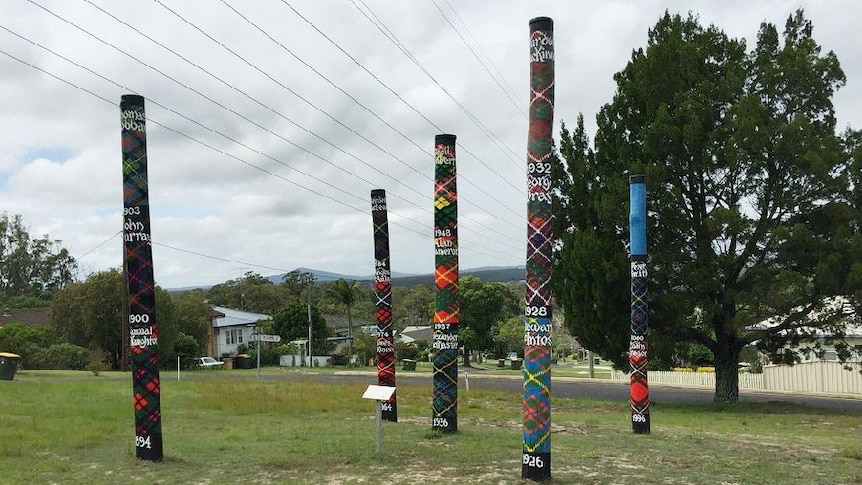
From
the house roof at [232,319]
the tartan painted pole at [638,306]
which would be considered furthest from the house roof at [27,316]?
the tartan painted pole at [638,306]

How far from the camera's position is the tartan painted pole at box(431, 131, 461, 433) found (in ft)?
47.5

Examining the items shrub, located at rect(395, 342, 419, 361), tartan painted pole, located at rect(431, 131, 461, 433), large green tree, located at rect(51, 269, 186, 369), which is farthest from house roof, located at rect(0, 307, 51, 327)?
tartan painted pole, located at rect(431, 131, 461, 433)

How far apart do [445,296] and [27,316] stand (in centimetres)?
5529

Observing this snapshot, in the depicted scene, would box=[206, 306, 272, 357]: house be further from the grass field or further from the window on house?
the grass field

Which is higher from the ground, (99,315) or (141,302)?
(141,302)

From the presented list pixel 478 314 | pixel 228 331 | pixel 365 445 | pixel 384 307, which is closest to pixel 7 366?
pixel 384 307

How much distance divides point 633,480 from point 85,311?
43885 mm

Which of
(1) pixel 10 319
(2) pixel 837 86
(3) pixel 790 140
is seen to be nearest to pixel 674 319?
(3) pixel 790 140

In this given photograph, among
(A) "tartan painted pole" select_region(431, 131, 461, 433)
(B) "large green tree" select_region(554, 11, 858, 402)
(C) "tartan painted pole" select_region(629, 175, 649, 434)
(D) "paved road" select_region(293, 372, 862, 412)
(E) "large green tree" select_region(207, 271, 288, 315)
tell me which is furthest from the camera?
(E) "large green tree" select_region(207, 271, 288, 315)

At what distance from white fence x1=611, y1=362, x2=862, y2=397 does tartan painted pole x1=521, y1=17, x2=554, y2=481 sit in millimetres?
28030

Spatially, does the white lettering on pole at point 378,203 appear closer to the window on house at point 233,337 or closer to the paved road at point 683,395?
the paved road at point 683,395

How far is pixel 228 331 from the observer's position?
223ft

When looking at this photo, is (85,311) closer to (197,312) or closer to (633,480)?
(197,312)

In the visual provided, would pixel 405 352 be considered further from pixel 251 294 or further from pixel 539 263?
pixel 539 263
